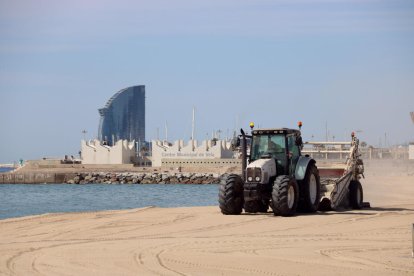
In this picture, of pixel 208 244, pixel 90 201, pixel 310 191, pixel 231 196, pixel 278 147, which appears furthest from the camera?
pixel 90 201

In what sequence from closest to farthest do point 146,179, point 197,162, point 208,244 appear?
point 208,244 → point 146,179 → point 197,162

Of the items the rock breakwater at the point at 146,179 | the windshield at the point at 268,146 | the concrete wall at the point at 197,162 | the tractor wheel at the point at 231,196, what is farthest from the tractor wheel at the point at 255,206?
Result: the concrete wall at the point at 197,162

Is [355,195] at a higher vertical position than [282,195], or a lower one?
lower

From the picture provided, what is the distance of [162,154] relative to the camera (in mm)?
126750

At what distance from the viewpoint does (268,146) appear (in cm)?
1834

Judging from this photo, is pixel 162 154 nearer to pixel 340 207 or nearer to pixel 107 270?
pixel 340 207

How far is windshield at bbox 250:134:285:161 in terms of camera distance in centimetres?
1819

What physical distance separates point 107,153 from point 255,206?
374ft

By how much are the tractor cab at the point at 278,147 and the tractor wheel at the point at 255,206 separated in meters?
0.96

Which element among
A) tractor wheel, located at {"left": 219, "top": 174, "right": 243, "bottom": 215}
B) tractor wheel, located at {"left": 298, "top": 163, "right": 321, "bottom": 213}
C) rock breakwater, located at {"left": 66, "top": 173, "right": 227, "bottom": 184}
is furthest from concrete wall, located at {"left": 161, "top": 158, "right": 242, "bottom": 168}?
tractor wheel, located at {"left": 219, "top": 174, "right": 243, "bottom": 215}

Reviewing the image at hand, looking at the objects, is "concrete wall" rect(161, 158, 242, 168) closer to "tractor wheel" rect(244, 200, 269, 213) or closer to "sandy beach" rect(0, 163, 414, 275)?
"tractor wheel" rect(244, 200, 269, 213)

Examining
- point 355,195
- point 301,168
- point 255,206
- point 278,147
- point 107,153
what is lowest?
point 255,206

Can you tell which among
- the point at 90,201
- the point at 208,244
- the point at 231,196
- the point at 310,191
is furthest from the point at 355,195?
the point at 90,201

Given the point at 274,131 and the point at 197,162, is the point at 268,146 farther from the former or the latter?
the point at 197,162
